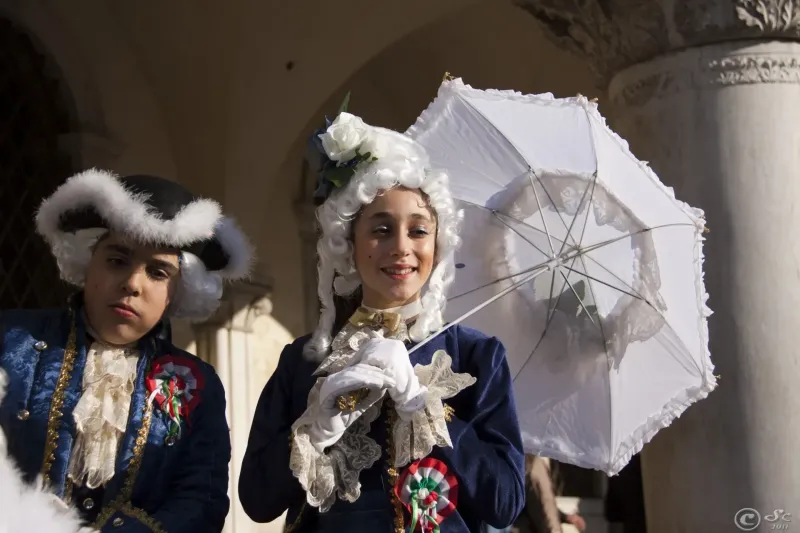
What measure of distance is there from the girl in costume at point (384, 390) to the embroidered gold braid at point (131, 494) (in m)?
0.24

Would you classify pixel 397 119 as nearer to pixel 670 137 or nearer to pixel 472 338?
pixel 670 137

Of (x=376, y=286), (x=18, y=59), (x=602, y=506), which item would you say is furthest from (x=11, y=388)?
(x=602, y=506)

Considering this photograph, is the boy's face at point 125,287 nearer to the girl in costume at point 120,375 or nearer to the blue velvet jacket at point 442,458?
the girl in costume at point 120,375

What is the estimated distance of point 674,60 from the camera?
4.22 meters

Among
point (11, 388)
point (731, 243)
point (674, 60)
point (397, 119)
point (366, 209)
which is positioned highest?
point (397, 119)

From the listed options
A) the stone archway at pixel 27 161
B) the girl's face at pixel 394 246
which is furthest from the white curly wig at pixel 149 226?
the stone archway at pixel 27 161

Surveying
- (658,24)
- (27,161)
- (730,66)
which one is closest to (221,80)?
(27,161)

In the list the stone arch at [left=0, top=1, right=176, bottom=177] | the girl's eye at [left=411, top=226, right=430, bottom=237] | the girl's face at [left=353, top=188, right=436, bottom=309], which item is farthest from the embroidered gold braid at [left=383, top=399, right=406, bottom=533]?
the stone arch at [left=0, top=1, right=176, bottom=177]

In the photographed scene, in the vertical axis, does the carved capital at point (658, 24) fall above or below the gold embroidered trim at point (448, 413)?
above

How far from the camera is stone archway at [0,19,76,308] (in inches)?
228

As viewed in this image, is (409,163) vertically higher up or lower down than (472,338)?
higher up

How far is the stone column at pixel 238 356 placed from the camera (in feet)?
20.5

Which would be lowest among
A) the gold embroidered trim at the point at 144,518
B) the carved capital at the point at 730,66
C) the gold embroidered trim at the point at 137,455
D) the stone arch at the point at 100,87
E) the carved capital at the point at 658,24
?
the gold embroidered trim at the point at 144,518

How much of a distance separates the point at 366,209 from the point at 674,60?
7.07 feet
